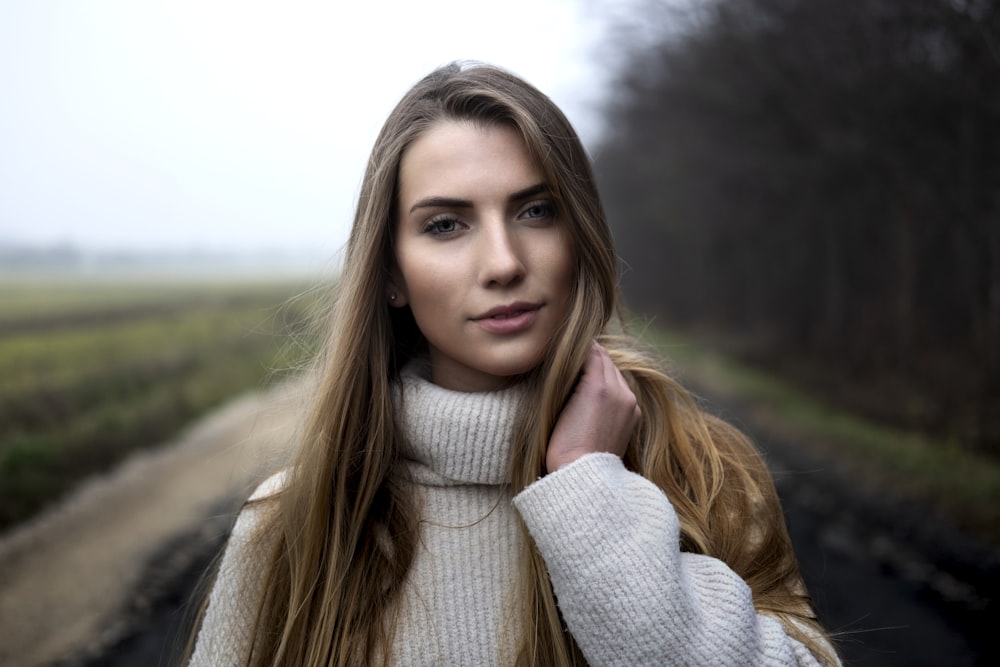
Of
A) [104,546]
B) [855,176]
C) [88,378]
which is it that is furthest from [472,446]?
[855,176]

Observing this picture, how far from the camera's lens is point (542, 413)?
180cm

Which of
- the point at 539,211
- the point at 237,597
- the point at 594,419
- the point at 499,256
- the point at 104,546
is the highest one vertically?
the point at 539,211

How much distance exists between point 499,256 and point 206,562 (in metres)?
6.28

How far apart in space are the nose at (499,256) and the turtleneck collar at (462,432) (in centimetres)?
30

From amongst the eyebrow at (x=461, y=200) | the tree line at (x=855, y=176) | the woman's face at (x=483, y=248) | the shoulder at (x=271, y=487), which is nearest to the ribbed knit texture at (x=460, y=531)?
the woman's face at (x=483, y=248)

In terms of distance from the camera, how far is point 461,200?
1832mm

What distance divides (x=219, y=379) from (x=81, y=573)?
1120 centimetres

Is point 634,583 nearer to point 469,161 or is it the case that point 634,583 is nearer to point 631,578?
point 631,578

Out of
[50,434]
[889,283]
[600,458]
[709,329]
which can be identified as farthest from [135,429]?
[709,329]

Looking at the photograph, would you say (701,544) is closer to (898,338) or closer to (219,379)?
(898,338)

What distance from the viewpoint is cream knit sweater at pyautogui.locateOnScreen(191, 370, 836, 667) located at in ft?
5.01

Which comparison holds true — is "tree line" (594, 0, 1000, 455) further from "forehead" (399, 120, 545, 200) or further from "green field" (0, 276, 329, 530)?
"green field" (0, 276, 329, 530)

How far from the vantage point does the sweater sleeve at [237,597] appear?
1900 millimetres

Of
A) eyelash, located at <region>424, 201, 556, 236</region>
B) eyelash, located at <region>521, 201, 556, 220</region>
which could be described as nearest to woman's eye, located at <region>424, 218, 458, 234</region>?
eyelash, located at <region>424, 201, 556, 236</region>
